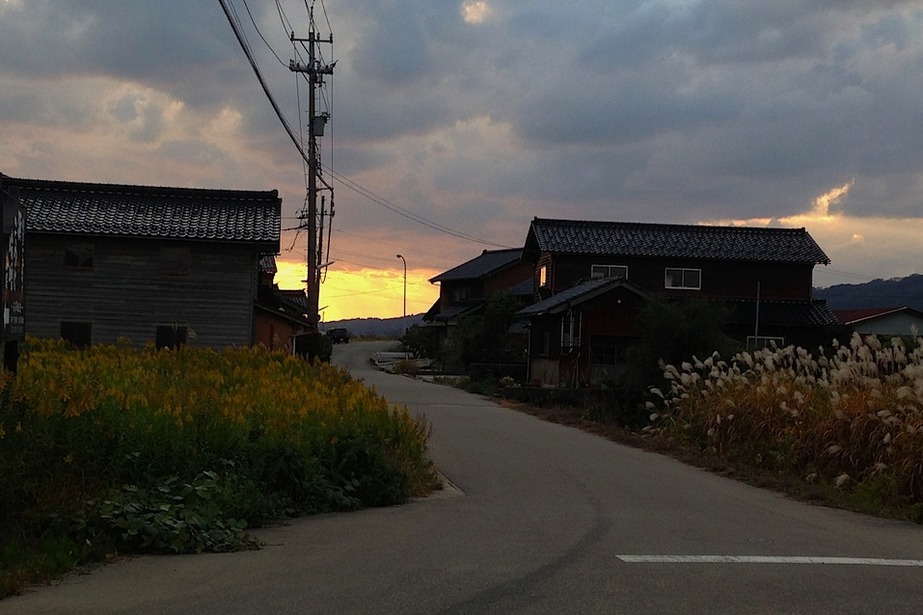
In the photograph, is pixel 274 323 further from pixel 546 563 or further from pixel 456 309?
pixel 456 309

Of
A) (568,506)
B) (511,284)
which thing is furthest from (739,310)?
(568,506)

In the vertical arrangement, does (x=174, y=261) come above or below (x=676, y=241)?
below

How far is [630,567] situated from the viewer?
7.25 meters

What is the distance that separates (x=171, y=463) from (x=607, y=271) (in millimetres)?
36667

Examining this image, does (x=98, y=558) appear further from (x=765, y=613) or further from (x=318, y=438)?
(x=765, y=613)

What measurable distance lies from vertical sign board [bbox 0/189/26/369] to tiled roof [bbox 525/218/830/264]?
35264 millimetres

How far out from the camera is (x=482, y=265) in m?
69.2

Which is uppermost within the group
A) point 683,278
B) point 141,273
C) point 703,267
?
point 703,267

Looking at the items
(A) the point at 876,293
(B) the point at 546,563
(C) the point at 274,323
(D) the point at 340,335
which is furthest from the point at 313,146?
(A) the point at 876,293

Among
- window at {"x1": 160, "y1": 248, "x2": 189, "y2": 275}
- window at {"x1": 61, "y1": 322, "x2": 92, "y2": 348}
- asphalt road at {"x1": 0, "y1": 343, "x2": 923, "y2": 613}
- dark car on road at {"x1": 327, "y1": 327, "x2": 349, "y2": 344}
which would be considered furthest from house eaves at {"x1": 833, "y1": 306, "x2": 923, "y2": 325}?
dark car on road at {"x1": 327, "y1": 327, "x2": 349, "y2": 344}

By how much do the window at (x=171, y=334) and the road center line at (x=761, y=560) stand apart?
76.0 ft

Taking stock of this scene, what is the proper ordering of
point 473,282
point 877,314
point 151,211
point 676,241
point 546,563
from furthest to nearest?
point 473,282
point 877,314
point 676,241
point 151,211
point 546,563

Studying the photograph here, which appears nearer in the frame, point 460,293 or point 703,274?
point 703,274

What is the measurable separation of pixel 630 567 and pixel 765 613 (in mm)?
1338
